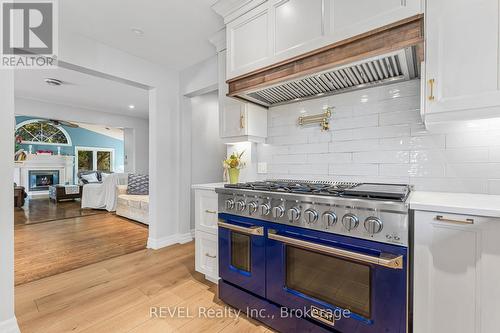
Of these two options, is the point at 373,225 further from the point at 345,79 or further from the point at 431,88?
the point at 345,79

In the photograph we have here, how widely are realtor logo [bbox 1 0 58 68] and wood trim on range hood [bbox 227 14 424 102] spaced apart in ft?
6.09

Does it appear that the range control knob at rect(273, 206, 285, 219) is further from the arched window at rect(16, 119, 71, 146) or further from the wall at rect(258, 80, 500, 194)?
the arched window at rect(16, 119, 71, 146)

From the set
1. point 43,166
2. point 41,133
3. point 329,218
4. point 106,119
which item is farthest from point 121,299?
point 41,133

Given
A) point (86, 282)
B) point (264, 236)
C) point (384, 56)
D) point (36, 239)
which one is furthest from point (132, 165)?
point (384, 56)

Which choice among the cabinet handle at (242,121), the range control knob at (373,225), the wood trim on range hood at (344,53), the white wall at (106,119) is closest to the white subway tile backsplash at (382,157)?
the wood trim on range hood at (344,53)

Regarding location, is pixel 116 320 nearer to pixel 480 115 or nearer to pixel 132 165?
pixel 480 115

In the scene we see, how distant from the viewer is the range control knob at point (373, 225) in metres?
1.13

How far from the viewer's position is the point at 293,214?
142cm

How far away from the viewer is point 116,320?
168 cm

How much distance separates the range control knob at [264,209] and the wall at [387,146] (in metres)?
0.74

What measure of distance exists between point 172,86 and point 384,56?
2.86 meters

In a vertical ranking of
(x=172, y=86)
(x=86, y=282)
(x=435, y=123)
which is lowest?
(x=86, y=282)

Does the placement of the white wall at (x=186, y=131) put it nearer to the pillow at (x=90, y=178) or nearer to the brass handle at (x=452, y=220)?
the brass handle at (x=452, y=220)

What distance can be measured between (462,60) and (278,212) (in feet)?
4.24
